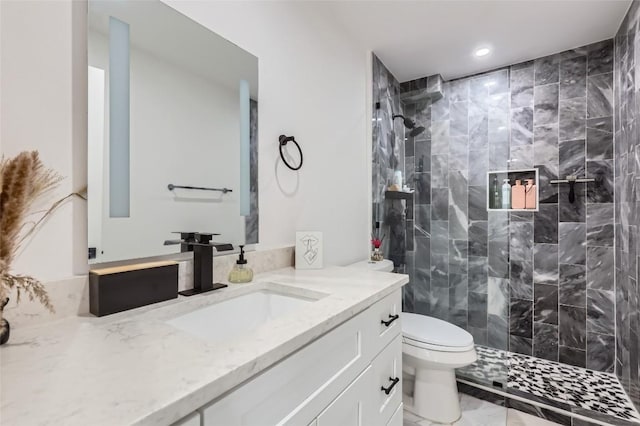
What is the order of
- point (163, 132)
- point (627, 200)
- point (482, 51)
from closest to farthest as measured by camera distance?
point (163, 132) → point (627, 200) → point (482, 51)

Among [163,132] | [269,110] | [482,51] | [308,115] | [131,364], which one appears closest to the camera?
[131,364]

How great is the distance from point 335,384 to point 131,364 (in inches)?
21.3

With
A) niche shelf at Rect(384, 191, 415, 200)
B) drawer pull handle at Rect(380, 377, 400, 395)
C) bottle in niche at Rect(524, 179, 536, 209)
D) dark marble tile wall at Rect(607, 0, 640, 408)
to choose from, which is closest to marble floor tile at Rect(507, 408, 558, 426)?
dark marble tile wall at Rect(607, 0, 640, 408)

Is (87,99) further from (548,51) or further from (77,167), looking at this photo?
(548,51)

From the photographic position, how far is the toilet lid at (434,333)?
1.76m

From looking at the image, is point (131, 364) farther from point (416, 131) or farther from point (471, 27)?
point (416, 131)

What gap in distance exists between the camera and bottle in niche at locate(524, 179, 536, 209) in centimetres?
251

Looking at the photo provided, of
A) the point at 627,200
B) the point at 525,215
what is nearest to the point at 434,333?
the point at 525,215

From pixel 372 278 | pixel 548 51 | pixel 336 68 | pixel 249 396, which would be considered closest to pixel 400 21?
pixel 336 68

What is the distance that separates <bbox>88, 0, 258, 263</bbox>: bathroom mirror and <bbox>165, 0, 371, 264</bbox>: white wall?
84mm

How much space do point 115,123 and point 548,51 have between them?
118 inches

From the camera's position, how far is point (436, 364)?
173 cm

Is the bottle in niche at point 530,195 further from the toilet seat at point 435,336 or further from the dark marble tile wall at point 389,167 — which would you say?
the toilet seat at point 435,336

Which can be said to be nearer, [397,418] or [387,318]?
[387,318]
